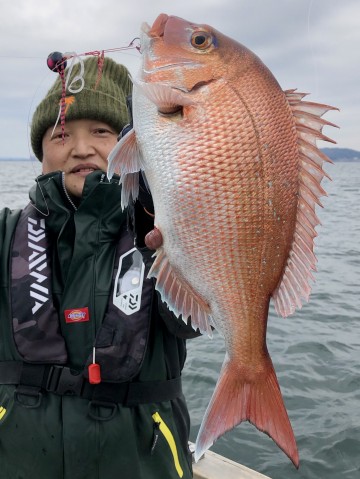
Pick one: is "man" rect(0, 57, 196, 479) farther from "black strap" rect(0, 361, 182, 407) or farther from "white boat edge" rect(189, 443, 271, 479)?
"white boat edge" rect(189, 443, 271, 479)

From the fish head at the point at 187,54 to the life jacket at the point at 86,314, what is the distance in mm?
1113

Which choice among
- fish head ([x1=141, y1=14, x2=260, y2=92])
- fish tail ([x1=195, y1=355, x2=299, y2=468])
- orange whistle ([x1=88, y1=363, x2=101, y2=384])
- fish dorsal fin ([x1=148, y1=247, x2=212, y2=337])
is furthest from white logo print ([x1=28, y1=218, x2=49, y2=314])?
fish head ([x1=141, y1=14, x2=260, y2=92])

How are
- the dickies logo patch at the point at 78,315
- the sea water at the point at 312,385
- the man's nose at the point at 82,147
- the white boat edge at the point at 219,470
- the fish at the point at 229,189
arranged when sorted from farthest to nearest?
the sea water at the point at 312,385, the white boat edge at the point at 219,470, the man's nose at the point at 82,147, the dickies logo patch at the point at 78,315, the fish at the point at 229,189

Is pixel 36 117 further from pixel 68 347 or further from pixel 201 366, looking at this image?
pixel 201 366

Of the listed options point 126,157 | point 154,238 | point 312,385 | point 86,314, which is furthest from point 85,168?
point 312,385

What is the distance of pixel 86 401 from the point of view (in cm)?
232

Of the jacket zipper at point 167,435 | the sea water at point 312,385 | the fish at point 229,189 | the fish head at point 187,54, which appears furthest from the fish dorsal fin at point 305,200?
the sea water at point 312,385

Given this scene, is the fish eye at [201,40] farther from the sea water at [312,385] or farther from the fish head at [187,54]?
the sea water at [312,385]

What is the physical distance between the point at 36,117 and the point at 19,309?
3.79 ft

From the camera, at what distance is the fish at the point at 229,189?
153 centimetres

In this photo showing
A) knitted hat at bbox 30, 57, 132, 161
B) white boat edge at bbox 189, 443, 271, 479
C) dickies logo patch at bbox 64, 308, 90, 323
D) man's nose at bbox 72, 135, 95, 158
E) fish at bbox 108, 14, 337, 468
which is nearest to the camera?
fish at bbox 108, 14, 337, 468

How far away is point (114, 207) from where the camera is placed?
2574 mm

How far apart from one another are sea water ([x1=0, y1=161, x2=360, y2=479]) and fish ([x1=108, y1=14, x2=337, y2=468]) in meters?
1.24

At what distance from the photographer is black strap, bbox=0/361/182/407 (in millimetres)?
2316
